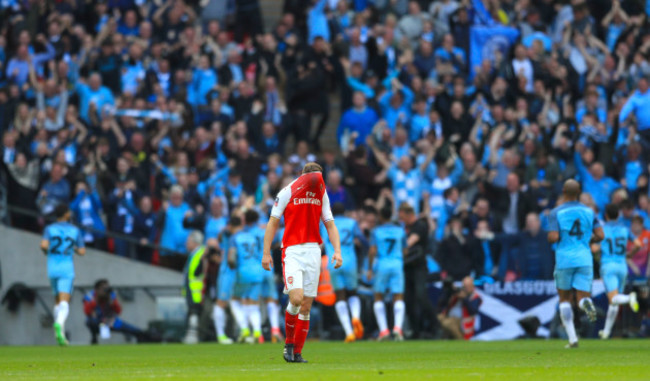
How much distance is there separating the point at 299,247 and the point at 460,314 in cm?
963

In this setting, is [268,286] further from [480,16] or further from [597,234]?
[480,16]

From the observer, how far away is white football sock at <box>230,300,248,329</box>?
22516 mm

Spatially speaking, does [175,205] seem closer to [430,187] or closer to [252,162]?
[252,162]

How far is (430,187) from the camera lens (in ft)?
82.1

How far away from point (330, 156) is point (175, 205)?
10.1 ft

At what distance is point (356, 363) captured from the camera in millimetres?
13648

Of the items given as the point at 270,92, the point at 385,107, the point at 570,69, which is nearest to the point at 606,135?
the point at 570,69

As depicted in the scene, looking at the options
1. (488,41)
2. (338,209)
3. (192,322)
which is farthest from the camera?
(488,41)

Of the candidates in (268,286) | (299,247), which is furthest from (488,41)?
(299,247)

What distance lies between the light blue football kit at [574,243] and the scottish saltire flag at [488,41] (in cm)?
1109

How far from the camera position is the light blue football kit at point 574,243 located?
17203 millimetres

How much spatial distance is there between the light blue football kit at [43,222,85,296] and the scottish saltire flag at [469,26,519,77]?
10461 mm

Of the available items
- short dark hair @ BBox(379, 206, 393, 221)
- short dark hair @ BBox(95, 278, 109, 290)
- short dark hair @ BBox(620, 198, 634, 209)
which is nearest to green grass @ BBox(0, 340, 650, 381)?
short dark hair @ BBox(379, 206, 393, 221)

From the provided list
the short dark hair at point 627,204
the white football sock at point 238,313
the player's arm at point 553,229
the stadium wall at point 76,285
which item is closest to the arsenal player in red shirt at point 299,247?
the player's arm at point 553,229
